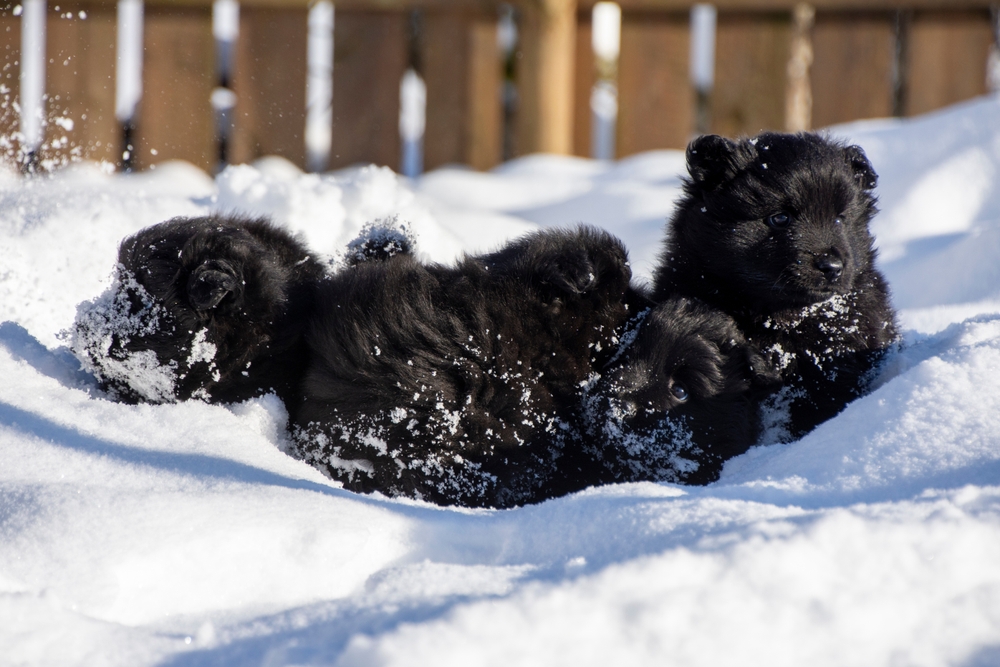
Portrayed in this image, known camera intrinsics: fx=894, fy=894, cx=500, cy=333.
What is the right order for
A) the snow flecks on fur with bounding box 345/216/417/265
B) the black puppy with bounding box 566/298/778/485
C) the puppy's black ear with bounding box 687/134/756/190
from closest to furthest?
the black puppy with bounding box 566/298/778/485 < the puppy's black ear with bounding box 687/134/756/190 < the snow flecks on fur with bounding box 345/216/417/265

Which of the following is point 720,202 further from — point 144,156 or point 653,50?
point 144,156

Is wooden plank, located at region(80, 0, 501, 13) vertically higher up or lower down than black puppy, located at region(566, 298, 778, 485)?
higher up

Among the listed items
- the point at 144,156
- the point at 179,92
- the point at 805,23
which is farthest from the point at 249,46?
the point at 805,23

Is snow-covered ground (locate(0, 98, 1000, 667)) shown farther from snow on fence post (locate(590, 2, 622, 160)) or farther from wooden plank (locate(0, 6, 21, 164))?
snow on fence post (locate(590, 2, 622, 160))

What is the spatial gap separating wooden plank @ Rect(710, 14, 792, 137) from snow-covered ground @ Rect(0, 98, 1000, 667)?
10.7 ft

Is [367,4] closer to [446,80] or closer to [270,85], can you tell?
[446,80]

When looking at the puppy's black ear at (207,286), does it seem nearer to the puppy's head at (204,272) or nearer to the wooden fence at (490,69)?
the puppy's head at (204,272)

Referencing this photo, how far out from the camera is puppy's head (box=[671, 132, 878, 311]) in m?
2.31

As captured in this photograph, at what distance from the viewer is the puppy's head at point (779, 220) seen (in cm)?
231

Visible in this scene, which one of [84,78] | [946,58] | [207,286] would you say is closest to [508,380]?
[207,286]

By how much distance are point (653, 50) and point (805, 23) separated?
92 centimetres

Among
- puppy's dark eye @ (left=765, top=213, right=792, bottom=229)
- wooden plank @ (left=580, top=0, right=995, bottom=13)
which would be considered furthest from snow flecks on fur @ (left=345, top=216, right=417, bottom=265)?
wooden plank @ (left=580, top=0, right=995, bottom=13)

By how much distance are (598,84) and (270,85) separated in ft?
7.21

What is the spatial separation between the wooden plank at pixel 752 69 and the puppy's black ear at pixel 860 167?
3088mm
